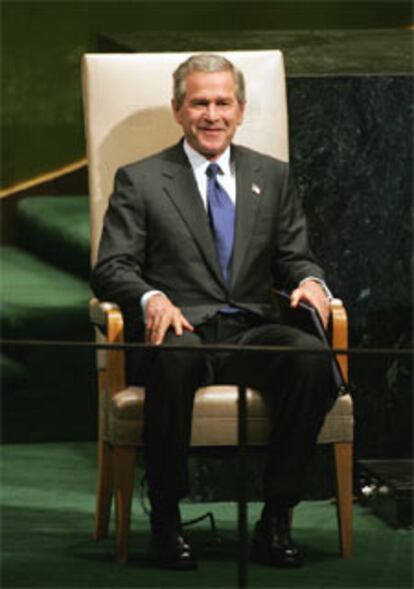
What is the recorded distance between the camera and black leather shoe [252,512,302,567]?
15.0ft

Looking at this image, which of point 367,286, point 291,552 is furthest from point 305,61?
point 291,552

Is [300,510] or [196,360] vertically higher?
[196,360]

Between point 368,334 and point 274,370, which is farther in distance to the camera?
point 368,334

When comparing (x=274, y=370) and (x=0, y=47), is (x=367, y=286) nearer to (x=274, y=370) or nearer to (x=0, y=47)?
(x=274, y=370)

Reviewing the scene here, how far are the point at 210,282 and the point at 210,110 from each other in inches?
17.5

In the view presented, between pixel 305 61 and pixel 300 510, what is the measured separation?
4.57ft

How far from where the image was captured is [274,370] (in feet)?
14.9

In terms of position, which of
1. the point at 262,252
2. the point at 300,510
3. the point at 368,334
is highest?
the point at 262,252

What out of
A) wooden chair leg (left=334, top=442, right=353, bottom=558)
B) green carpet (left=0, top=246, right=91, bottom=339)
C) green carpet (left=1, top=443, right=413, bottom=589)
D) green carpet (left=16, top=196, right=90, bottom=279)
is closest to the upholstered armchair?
wooden chair leg (left=334, top=442, right=353, bottom=558)

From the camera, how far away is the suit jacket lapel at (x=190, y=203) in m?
4.80

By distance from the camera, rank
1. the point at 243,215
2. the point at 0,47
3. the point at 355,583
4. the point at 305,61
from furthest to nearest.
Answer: the point at 0,47
the point at 305,61
the point at 243,215
the point at 355,583

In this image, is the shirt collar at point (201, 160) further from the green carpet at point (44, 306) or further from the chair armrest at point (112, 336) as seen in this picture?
the green carpet at point (44, 306)

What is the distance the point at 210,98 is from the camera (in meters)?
4.81

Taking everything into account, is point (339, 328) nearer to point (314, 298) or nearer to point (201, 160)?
point (314, 298)
